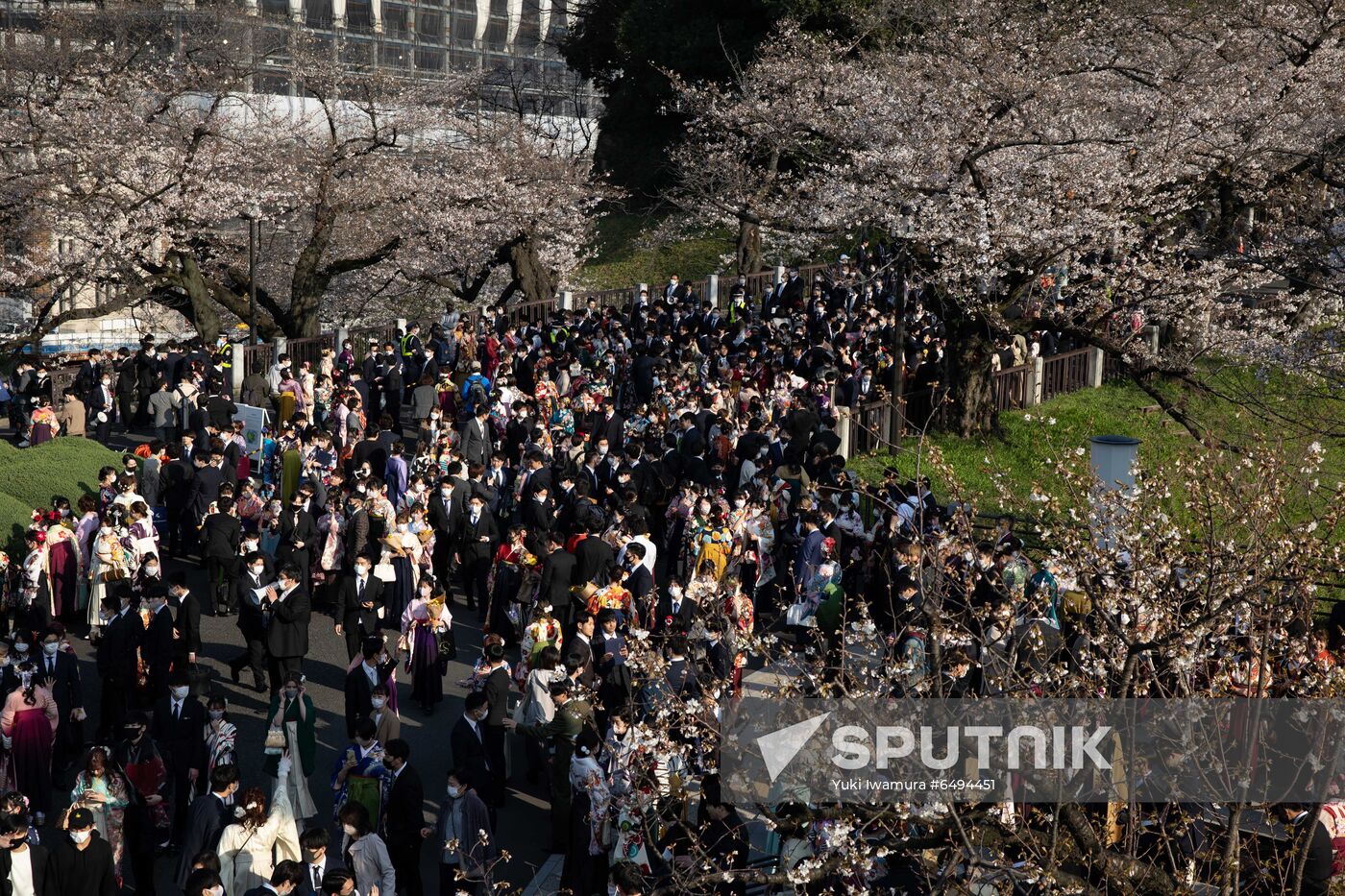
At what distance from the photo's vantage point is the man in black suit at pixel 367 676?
1150 cm

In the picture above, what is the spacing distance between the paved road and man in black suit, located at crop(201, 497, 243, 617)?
370 mm

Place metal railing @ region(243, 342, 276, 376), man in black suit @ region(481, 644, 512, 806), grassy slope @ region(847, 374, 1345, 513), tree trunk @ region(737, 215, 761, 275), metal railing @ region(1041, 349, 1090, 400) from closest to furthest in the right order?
man in black suit @ region(481, 644, 512, 806)
grassy slope @ region(847, 374, 1345, 513)
metal railing @ region(1041, 349, 1090, 400)
metal railing @ region(243, 342, 276, 376)
tree trunk @ region(737, 215, 761, 275)

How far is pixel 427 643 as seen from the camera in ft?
42.7

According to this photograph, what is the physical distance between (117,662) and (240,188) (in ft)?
63.0

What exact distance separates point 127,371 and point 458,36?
35111mm

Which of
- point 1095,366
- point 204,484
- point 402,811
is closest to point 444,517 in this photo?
point 204,484

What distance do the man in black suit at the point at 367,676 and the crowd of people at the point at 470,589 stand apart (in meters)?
0.02

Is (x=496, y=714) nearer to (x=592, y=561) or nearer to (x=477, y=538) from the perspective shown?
(x=592, y=561)

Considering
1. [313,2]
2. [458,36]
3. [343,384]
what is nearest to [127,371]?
[343,384]

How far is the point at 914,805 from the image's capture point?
7.09 m

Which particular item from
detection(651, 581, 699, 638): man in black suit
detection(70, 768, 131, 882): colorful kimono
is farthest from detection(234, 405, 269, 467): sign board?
detection(70, 768, 131, 882): colorful kimono

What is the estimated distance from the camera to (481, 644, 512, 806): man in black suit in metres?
11.1

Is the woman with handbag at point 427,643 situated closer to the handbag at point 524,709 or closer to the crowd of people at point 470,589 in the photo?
the crowd of people at point 470,589

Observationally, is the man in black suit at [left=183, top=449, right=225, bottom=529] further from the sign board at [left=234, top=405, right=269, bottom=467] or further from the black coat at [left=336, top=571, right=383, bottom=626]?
the black coat at [left=336, top=571, right=383, bottom=626]
